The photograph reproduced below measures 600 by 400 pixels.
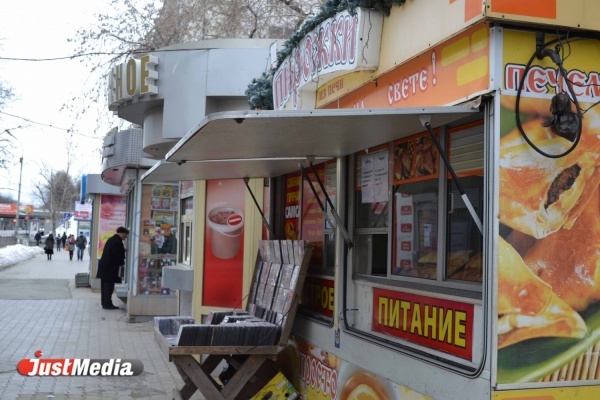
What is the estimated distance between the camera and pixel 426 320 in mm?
4629

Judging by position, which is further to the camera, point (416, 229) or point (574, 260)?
point (416, 229)

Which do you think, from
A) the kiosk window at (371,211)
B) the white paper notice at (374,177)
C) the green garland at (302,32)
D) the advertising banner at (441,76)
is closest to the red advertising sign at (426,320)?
the kiosk window at (371,211)

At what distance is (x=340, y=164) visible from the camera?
5.98 meters

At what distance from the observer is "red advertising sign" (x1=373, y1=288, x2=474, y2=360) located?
13.7ft

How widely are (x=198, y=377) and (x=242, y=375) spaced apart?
35 centimetres

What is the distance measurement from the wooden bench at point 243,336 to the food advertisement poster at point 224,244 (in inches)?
81.5

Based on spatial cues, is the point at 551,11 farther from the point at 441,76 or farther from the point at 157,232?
the point at 157,232

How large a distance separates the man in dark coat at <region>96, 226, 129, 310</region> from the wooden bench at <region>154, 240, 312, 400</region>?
352 inches

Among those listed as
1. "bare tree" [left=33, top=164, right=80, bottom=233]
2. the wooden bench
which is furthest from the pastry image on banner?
"bare tree" [left=33, top=164, right=80, bottom=233]

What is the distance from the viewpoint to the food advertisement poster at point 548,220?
368 centimetres

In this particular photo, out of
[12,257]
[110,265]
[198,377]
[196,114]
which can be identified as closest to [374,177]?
[198,377]

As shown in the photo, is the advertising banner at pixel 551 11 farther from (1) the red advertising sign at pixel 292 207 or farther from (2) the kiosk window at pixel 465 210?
(1) the red advertising sign at pixel 292 207

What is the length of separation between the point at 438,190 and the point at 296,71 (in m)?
2.13

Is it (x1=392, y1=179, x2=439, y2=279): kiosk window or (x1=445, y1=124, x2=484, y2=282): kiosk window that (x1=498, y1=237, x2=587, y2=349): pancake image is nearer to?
(x1=445, y1=124, x2=484, y2=282): kiosk window
